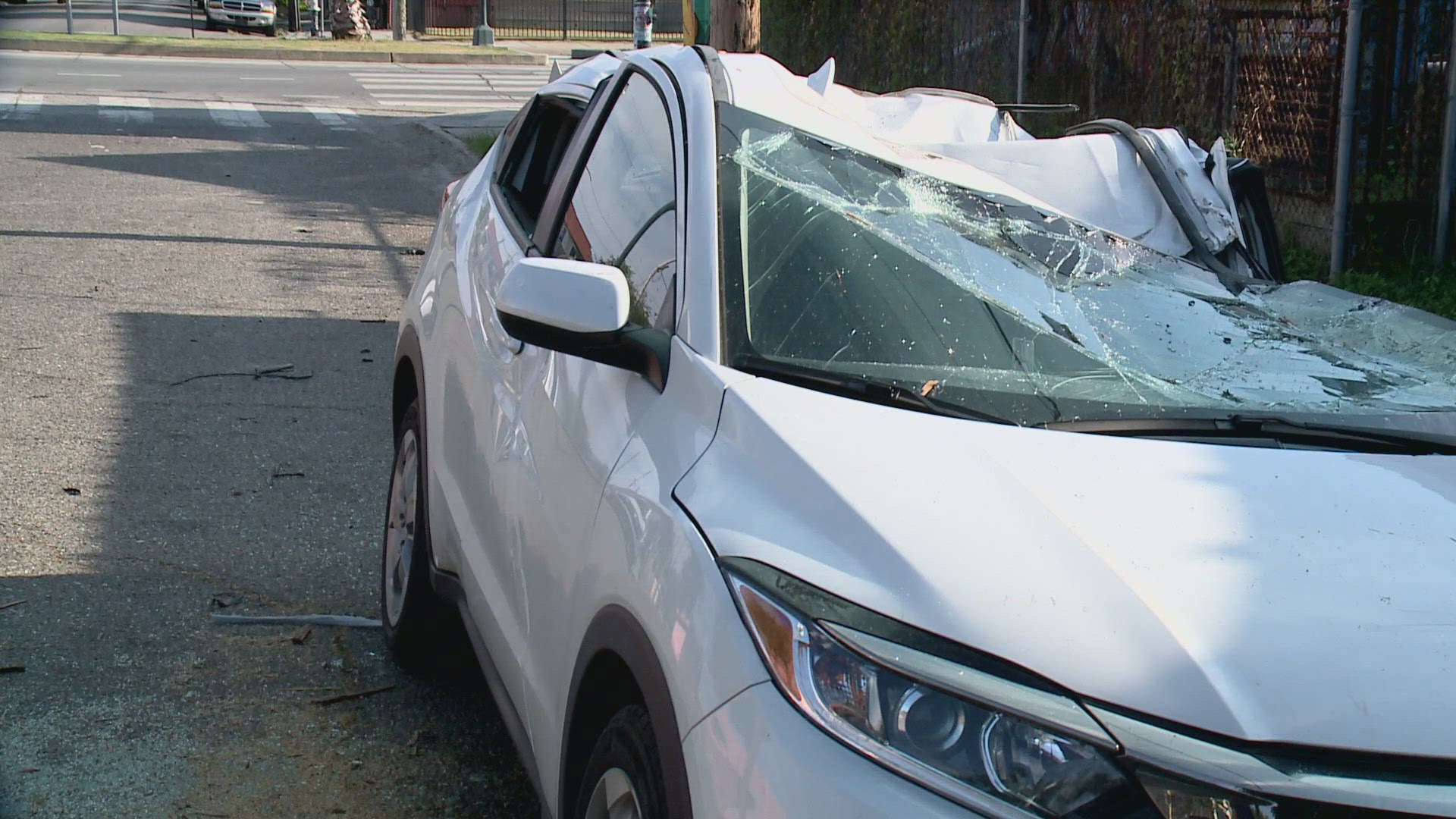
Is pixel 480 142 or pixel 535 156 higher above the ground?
pixel 535 156

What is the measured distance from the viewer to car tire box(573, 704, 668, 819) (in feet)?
7.03

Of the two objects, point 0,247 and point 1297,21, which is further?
point 0,247

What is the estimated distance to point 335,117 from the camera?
19906 millimetres

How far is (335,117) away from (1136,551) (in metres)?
19.2

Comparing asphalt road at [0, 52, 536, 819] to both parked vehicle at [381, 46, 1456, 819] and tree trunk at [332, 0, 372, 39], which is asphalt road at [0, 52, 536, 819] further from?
tree trunk at [332, 0, 372, 39]

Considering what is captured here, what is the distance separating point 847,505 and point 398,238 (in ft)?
32.4

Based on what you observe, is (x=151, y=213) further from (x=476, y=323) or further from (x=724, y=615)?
(x=724, y=615)

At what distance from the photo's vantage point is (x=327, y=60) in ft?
96.2

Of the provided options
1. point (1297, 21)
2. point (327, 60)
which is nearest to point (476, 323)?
point (1297, 21)

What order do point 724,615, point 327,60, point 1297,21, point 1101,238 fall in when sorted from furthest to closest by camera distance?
point 327,60 < point 1297,21 < point 1101,238 < point 724,615

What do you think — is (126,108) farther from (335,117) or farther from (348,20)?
(348,20)

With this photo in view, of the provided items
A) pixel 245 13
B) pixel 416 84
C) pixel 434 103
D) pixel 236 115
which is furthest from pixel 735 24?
pixel 245 13

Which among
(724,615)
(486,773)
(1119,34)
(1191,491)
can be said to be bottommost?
(486,773)

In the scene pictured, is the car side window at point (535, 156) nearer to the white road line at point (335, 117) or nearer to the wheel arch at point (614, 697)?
the wheel arch at point (614, 697)
